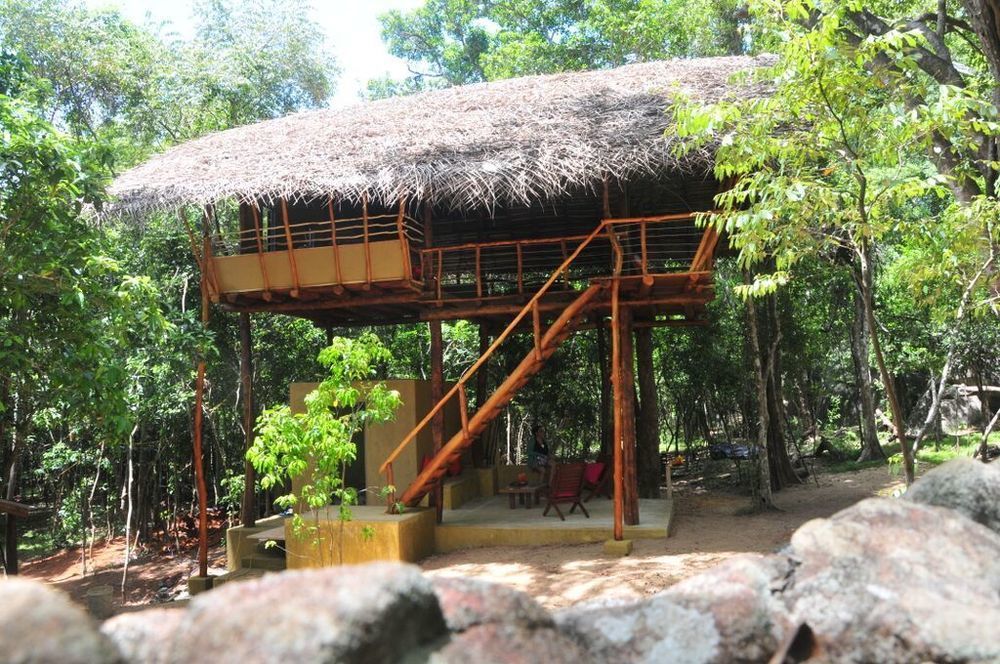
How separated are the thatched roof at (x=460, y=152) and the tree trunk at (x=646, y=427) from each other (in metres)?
3.19

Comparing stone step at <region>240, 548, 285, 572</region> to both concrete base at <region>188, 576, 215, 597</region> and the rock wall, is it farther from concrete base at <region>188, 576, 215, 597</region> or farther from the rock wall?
the rock wall

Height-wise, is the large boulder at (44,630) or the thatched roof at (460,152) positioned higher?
the thatched roof at (460,152)

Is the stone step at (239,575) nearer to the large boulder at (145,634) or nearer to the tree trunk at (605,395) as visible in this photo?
the tree trunk at (605,395)

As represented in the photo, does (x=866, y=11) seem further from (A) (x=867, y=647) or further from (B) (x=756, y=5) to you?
(A) (x=867, y=647)

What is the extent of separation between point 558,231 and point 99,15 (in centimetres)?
1272

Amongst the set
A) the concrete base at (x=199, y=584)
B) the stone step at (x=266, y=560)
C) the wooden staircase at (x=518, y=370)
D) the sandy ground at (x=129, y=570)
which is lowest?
the sandy ground at (x=129, y=570)

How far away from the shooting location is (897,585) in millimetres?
2213

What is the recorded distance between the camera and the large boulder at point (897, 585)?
6.79 feet

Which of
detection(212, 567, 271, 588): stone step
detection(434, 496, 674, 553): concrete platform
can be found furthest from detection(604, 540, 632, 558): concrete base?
detection(212, 567, 271, 588): stone step

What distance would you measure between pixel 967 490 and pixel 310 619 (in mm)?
2275

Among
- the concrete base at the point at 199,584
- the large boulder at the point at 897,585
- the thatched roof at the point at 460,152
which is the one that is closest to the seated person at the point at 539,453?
the thatched roof at the point at 460,152

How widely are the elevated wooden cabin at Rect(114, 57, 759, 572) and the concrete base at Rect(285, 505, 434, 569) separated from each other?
431 mm

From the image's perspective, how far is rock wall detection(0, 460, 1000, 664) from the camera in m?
1.59

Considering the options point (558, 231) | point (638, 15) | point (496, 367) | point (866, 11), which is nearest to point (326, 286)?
point (558, 231)
